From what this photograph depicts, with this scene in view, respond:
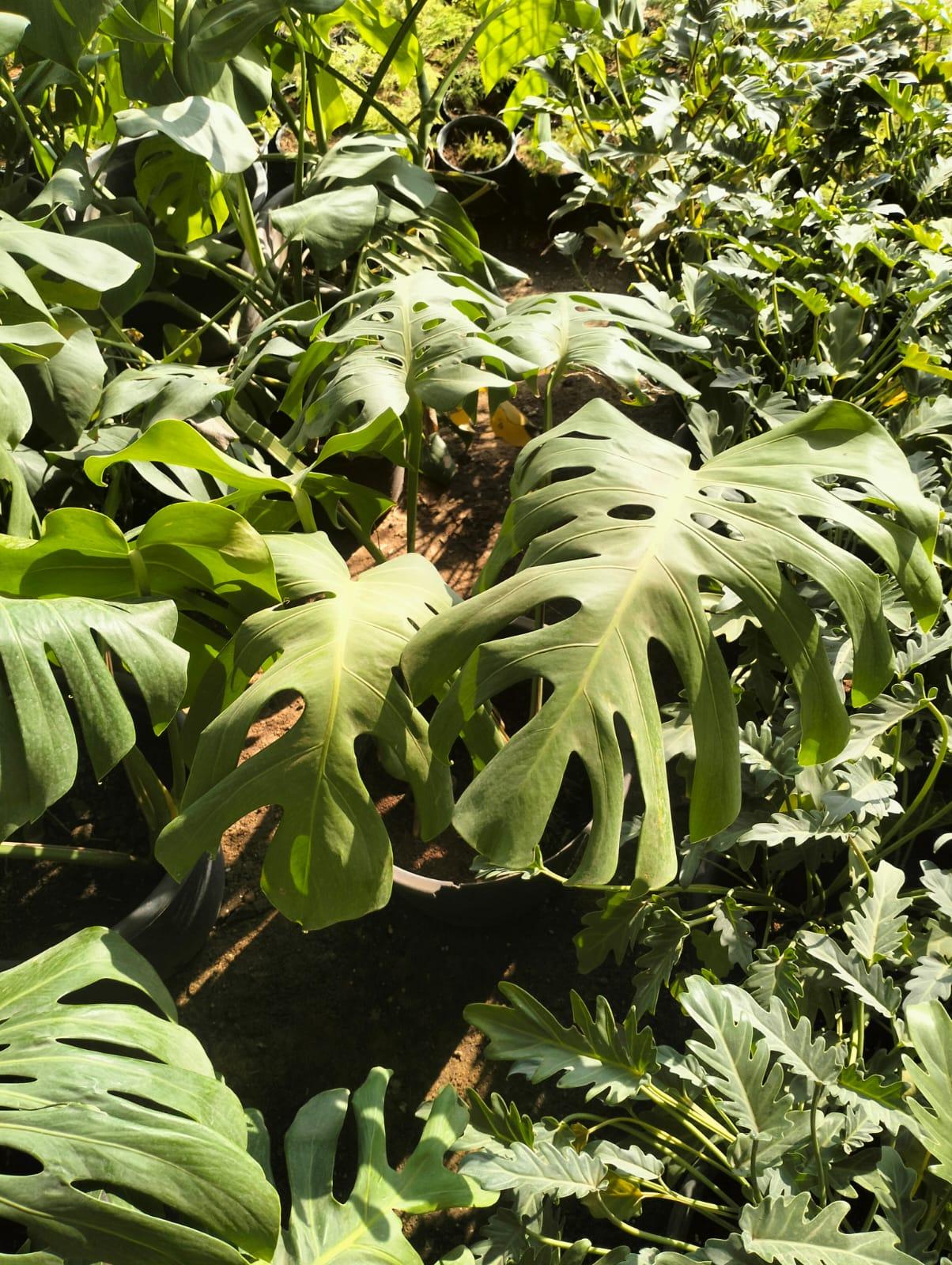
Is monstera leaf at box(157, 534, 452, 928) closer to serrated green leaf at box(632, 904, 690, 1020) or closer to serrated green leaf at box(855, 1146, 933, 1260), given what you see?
serrated green leaf at box(632, 904, 690, 1020)

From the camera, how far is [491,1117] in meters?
0.95

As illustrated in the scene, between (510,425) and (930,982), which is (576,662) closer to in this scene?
(930,982)

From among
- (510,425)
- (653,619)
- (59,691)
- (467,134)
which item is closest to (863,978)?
(653,619)

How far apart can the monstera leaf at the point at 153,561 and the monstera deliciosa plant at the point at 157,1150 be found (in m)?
0.38

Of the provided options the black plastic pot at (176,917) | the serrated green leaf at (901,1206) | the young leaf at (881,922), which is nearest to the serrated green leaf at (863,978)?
the young leaf at (881,922)

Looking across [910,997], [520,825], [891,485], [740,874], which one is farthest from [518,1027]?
[891,485]

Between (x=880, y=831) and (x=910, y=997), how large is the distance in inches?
15.8

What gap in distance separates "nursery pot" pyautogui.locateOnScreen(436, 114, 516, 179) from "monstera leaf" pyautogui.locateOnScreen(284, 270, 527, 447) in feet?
4.82

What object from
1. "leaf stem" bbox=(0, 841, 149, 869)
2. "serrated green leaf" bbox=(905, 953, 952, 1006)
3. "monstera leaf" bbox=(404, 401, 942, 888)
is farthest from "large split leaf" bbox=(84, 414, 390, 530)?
"serrated green leaf" bbox=(905, 953, 952, 1006)

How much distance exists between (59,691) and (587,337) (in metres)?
0.81

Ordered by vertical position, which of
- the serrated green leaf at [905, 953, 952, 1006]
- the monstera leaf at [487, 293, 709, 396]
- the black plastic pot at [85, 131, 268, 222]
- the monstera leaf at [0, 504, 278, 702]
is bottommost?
the serrated green leaf at [905, 953, 952, 1006]

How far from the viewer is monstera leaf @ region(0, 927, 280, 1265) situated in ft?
2.32

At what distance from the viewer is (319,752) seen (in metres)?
0.94

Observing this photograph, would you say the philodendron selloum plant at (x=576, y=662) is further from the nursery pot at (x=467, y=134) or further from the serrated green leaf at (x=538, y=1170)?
the nursery pot at (x=467, y=134)
